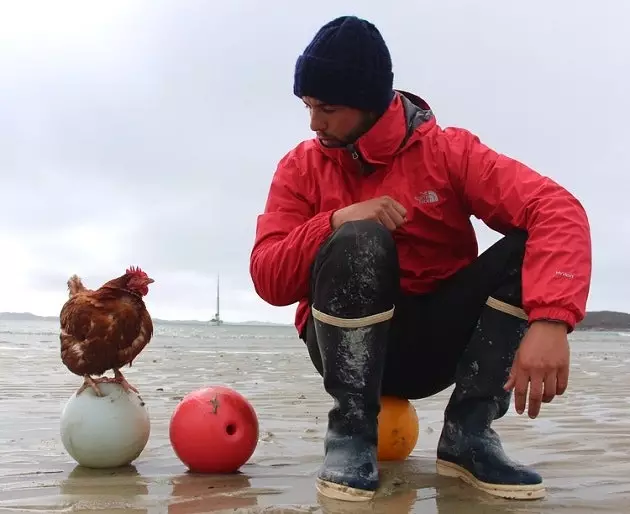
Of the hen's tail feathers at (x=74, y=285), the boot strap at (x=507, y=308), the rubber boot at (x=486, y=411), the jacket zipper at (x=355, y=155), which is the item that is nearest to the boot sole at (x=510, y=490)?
the rubber boot at (x=486, y=411)

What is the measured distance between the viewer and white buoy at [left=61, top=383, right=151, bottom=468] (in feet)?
10.2

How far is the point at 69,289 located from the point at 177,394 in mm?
3264

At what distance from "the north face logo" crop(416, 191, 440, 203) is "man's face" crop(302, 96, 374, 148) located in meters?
0.35

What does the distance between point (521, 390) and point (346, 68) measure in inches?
53.3

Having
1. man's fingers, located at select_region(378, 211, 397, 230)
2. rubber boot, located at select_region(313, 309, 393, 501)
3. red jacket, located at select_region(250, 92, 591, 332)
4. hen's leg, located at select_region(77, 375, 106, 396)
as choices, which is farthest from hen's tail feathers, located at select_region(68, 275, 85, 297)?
man's fingers, located at select_region(378, 211, 397, 230)

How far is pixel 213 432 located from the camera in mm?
3033

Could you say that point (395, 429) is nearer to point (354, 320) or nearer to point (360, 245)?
point (354, 320)

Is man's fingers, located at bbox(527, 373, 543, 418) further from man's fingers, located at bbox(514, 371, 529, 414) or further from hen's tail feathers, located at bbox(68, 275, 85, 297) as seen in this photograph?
hen's tail feathers, located at bbox(68, 275, 85, 297)

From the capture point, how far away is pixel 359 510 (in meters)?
2.31

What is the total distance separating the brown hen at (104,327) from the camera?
324 cm

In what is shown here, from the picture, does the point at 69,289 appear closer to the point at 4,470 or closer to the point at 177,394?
the point at 4,470

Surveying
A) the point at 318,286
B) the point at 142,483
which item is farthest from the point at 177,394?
the point at 318,286

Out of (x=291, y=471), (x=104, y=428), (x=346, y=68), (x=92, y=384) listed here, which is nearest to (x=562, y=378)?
(x=291, y=471)

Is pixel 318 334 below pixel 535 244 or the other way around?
below
